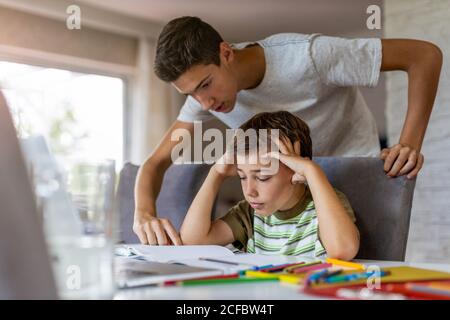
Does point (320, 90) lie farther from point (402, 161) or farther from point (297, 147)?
point (402, 161)

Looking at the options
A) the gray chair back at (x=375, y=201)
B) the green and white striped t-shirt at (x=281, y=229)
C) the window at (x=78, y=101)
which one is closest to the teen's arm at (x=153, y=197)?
the green and white striped t-shirt at (x=281, y=229)

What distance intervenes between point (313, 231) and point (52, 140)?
2.24 feet

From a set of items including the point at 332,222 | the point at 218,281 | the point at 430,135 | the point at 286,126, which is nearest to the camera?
the point at 218,281

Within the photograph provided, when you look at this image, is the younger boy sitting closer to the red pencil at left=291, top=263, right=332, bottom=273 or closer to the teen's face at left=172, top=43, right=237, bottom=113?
the teen's face at left=172, top=43, right=237, bottom=113

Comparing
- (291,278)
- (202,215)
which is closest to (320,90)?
(202,215)

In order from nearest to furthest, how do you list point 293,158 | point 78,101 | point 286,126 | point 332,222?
point 332,222
point 293,158
point 286,126
point 78,101

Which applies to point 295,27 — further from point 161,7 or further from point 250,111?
point 250,111

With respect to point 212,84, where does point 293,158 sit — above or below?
below

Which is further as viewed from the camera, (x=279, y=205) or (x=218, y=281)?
(x=279, y=205)

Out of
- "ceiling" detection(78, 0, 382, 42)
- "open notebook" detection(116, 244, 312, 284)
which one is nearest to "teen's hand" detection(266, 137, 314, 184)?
"open notebook" detection(116, 244, 312, 284)

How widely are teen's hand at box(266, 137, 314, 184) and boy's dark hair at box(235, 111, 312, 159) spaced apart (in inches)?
0.6

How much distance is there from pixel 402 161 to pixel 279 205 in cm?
27

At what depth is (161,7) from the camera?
4273mm

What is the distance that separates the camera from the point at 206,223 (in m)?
1.24
